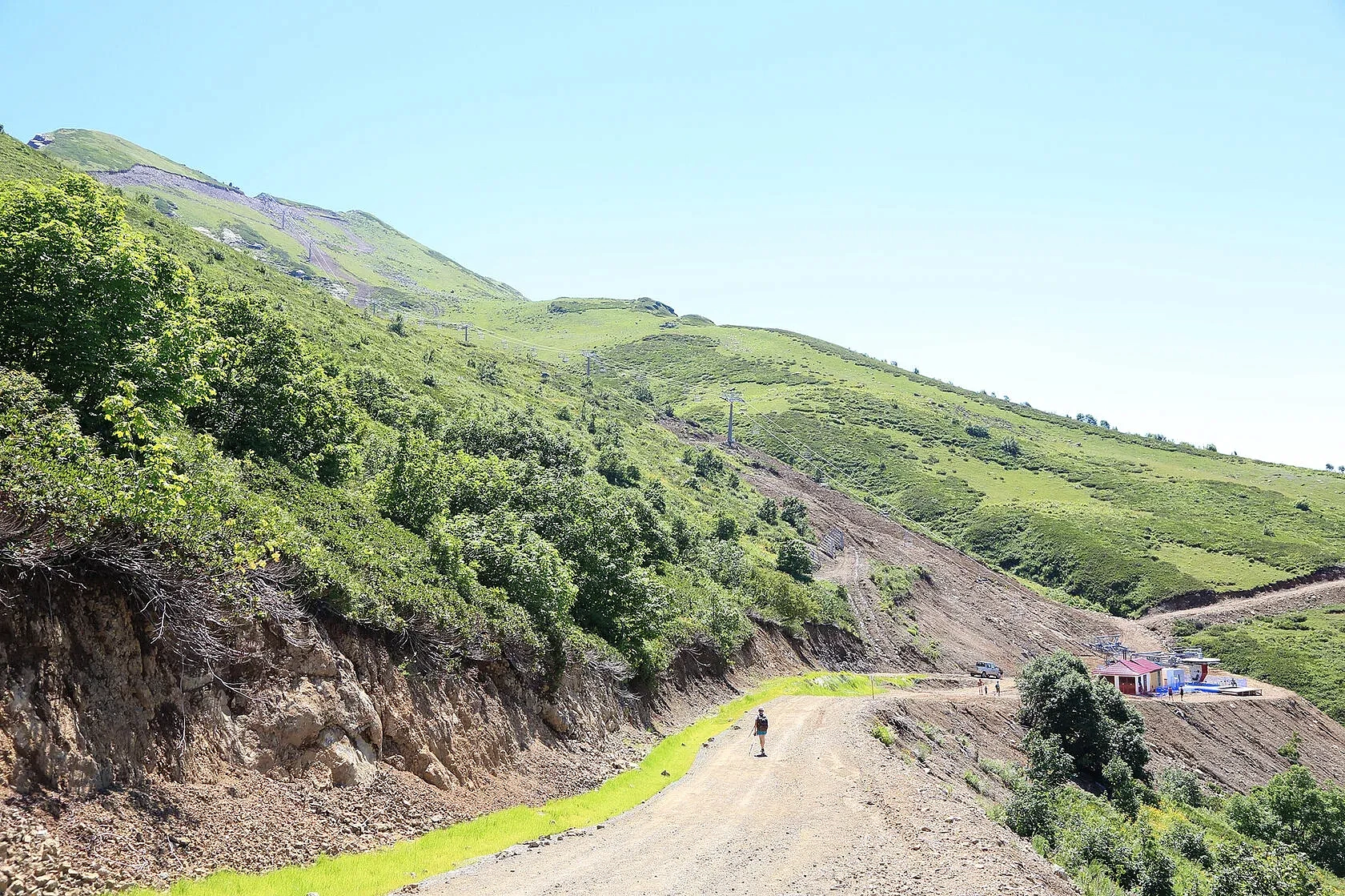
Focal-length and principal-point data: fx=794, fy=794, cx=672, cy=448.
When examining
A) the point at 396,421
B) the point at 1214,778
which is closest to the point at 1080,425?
the point at 1214,778

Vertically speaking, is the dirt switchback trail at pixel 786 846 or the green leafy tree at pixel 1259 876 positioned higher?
the dirt switchback trail at pixel 786 846

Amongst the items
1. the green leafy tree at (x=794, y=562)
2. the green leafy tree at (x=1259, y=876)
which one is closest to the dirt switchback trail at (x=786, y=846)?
the green leafy tree at (x=1259, y=876)

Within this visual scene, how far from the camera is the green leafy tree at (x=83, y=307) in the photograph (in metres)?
15.2

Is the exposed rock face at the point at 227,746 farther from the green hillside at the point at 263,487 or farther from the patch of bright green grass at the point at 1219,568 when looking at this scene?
the patch of bright green grass at the point at 1219,568

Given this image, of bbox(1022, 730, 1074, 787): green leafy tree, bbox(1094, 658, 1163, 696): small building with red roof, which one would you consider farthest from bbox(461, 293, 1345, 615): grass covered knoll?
bbox(1022, 730, 1074, 787): green leafy tree

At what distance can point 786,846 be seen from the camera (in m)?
17.2

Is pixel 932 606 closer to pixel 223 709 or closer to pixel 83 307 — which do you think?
pixel 223 709

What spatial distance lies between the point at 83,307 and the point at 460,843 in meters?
13.2

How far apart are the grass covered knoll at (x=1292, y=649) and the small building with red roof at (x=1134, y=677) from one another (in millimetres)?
Result: 19437

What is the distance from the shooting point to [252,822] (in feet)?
43.1

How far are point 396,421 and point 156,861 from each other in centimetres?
3189

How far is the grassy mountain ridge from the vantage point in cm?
10406

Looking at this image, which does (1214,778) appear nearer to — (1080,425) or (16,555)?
(16,555)

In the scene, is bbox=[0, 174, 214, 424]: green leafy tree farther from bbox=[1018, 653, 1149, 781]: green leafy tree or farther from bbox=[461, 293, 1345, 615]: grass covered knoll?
bbox=[461, 293, 1345, 615]: grass covered knoll
